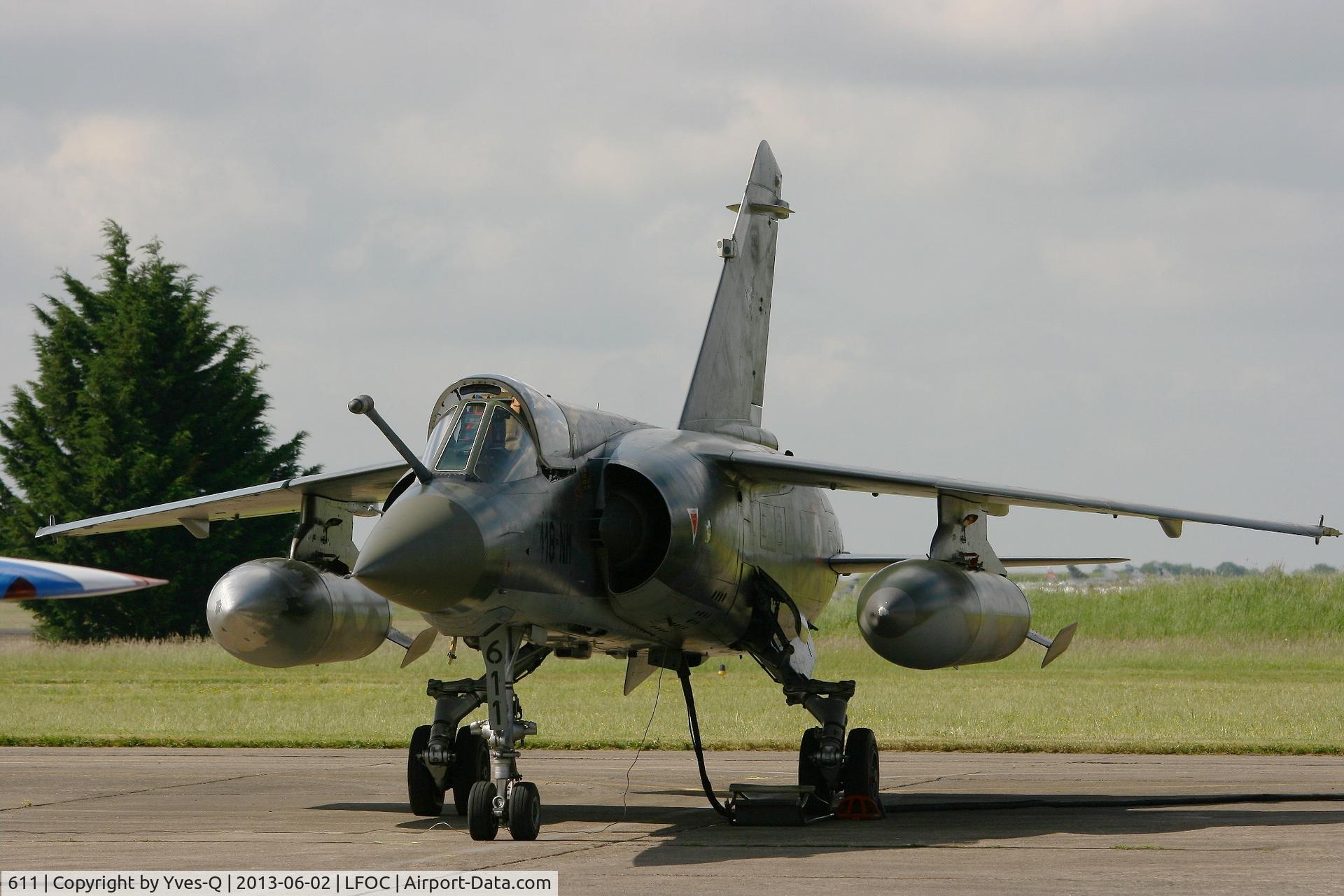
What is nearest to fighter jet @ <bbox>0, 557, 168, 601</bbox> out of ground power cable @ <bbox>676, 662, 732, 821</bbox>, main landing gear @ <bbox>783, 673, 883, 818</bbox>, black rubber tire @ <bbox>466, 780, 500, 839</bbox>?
black rubber tire @ <bbox>466, 780, 500, 839</bbox>

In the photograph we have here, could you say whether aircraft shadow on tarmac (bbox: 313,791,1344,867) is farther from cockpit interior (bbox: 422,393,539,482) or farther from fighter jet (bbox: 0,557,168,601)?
Result: fighter jet (bbox: 0,557,168,601)

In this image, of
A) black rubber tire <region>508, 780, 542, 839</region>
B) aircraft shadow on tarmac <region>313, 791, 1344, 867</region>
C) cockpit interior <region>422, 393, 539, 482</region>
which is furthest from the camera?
aircraft shadow on tarmac <region>313, 791, 1344, 867</region>

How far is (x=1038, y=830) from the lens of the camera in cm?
1288

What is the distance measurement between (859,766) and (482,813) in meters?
3.96

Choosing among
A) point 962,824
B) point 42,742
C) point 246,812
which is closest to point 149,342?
point 42,742

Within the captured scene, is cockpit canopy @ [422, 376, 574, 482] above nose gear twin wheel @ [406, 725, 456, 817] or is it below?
above

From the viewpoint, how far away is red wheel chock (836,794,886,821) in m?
14.1

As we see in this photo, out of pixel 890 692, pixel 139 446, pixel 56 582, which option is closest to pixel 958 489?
pixel 56 582

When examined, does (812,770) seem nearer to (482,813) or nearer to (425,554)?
(482,813)

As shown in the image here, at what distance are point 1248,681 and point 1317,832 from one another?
845 inches

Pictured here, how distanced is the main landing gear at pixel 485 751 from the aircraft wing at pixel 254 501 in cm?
187

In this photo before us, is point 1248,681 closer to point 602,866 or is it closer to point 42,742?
point 42,742

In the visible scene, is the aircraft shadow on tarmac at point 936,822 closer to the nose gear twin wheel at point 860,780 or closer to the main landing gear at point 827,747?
the nose gear twin wheel at point 860,780

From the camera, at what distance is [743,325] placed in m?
18.0
